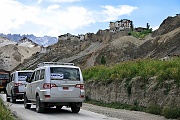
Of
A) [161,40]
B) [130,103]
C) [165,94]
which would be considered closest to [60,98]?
[165,94]

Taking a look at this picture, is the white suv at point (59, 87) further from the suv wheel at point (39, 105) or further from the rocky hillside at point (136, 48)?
the rocky hillside at point (136, 48)

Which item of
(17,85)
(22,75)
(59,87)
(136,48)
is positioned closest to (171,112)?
(59,87)

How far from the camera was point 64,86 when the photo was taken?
15383 millimetres

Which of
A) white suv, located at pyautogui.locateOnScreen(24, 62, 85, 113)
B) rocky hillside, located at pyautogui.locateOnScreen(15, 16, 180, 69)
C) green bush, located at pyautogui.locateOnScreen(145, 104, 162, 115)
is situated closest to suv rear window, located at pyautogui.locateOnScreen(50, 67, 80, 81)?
white suv, located at pyautogui.locateOnScreen(24, 62, 85, 113)

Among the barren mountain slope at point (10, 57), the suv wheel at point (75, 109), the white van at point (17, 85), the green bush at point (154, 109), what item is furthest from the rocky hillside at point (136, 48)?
the barren mountain slope at point (10, 57)

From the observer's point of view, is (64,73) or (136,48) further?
(136,48)

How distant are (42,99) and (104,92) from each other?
11020mm

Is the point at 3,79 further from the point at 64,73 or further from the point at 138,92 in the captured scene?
the point at 64,73

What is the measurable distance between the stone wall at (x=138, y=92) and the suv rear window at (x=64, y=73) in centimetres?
431

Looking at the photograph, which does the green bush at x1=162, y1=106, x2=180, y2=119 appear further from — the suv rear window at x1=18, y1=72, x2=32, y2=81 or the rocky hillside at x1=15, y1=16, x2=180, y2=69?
the rocky hillside at x1=15, y1=16, x2=180, y2=69

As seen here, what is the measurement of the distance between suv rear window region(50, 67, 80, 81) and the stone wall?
4312 millimetres

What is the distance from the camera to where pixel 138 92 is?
20.1 meters

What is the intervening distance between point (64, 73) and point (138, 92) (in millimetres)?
5949

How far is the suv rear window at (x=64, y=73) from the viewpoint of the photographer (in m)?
15.5
